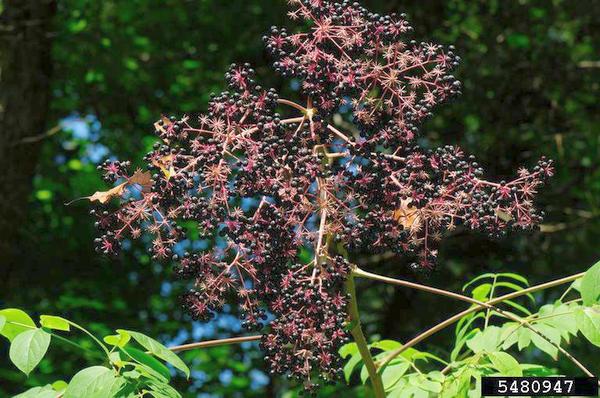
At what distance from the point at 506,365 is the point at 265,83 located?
254 inches

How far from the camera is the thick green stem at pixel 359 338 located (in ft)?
8.63

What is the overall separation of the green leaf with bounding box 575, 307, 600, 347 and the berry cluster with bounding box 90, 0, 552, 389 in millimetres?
366

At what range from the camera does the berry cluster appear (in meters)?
2.47

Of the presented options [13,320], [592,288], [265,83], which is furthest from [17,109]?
[592,288]

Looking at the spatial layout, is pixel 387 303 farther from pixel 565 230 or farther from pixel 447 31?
pixel 447 31

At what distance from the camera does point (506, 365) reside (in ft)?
9.23

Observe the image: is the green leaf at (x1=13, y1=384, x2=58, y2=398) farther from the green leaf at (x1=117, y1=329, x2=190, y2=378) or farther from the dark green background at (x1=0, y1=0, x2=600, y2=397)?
the dark green background at (x1=0, y1=0, x2=600, y2=397)

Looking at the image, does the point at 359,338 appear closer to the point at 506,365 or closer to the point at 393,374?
the point at 506,365

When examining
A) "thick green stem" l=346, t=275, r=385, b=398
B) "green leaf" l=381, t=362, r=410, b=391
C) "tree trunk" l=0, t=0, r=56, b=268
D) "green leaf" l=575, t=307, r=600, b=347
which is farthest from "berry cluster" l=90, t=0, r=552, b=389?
"tree trunk" l=0, t=0, r=56, b=268

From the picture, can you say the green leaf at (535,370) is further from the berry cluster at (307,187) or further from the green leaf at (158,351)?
the green leaf at (158,351)

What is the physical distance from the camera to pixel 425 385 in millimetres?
3039

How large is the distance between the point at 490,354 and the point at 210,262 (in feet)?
2.76

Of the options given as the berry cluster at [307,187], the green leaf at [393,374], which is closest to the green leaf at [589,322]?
the berry cluster at [307,187]

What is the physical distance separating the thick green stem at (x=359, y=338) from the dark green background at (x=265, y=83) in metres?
5.55
